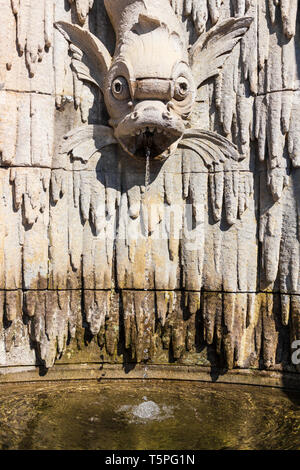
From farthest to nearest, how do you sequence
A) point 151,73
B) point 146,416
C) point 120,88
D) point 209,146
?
point 209,146
point 120,88
point 151,73
point 146,416

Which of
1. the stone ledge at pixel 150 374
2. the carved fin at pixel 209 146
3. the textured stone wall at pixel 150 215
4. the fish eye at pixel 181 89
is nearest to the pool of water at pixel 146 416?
the stone ledge at pixel 150 374

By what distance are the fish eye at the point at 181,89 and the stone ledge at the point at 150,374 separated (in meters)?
1.98

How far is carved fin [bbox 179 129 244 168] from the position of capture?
4137 millimetres

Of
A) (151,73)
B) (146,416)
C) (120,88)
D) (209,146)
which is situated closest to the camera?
(146,416)

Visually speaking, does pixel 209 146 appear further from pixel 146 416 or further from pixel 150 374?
pixel 146 416

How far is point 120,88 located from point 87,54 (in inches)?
16.8

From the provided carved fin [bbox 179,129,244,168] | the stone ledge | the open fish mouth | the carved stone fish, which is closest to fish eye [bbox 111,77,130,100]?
the carved stone fish

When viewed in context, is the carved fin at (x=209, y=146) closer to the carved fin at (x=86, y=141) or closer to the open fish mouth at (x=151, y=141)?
the open fish mouth at (x=151, y=141)

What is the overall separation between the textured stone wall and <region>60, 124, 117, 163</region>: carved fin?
1 centimetres

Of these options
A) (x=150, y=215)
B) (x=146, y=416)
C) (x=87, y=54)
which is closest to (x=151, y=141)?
(x=150, y=215)

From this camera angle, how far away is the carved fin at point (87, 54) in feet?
13.6

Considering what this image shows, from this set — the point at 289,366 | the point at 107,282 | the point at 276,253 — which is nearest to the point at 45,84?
the point at 107,282

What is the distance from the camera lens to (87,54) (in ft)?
13.9

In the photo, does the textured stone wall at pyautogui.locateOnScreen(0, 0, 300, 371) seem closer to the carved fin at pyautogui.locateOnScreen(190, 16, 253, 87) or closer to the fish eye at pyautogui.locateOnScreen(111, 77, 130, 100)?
the carved fin at pyautogui.locateOnScreen(190, 16, 253, 87)
